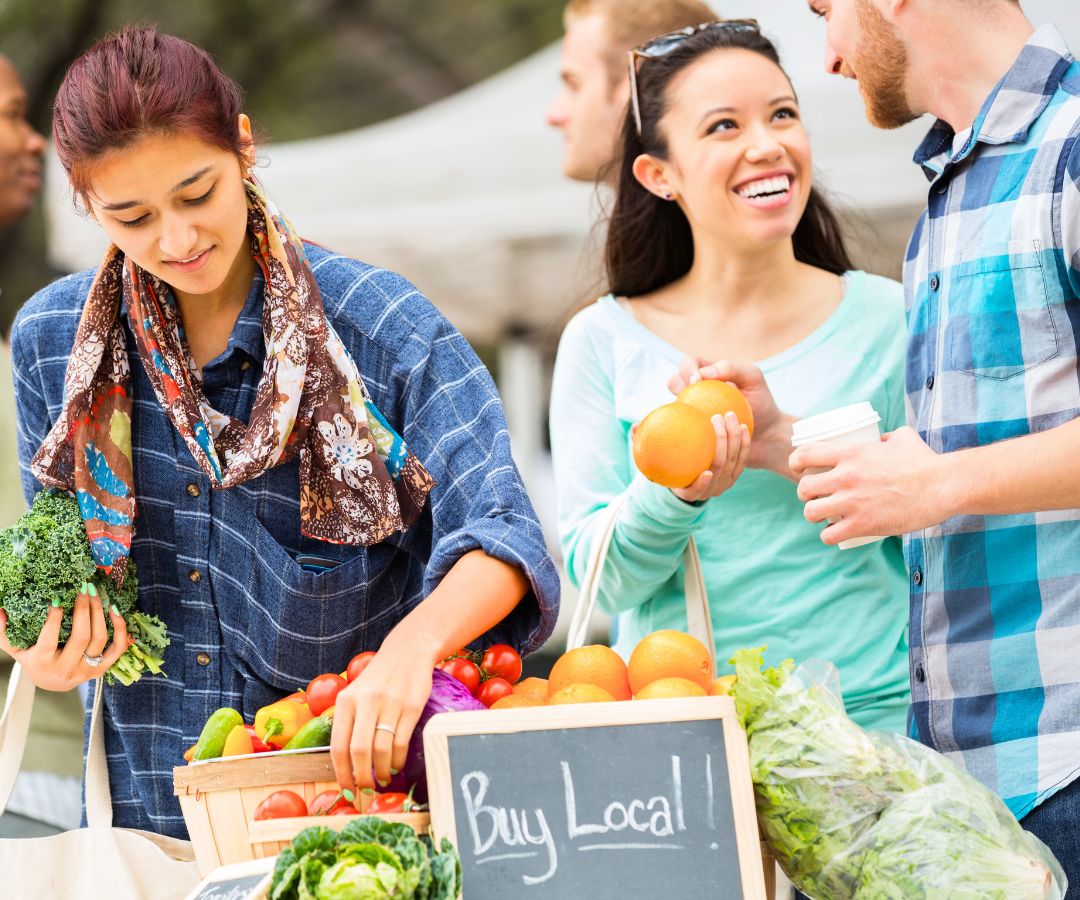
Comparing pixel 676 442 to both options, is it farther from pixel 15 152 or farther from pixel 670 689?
pixel 15 152

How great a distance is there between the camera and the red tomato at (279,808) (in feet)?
5.46

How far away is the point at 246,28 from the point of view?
6234mm

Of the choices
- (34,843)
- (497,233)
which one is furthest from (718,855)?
(497,233)

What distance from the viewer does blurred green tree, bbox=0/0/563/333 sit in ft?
17.6

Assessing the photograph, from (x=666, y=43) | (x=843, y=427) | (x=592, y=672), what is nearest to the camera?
(x=592, y=672)

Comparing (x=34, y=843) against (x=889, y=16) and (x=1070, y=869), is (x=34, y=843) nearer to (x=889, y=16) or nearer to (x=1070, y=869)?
(x=1070, y=869)

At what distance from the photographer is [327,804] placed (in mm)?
1657

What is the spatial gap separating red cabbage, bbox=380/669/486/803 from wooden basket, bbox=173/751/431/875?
7 centimetres

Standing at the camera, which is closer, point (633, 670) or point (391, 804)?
point (391, 804)

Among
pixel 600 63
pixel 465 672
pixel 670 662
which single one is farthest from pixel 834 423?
pixel 600 63

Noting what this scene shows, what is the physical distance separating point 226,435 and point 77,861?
724mm

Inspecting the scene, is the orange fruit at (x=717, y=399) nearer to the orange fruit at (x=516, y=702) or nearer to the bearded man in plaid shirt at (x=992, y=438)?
the bearded man in plaid shirt at (x=992, y=438)

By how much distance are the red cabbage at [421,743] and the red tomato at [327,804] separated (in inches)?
2.7

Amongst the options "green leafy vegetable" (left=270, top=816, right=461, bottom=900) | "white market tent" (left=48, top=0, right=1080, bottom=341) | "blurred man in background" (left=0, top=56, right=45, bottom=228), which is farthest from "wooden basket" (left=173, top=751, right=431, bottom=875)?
"blurred man in background" (left=0, top=56, right=45, bottom=228)
